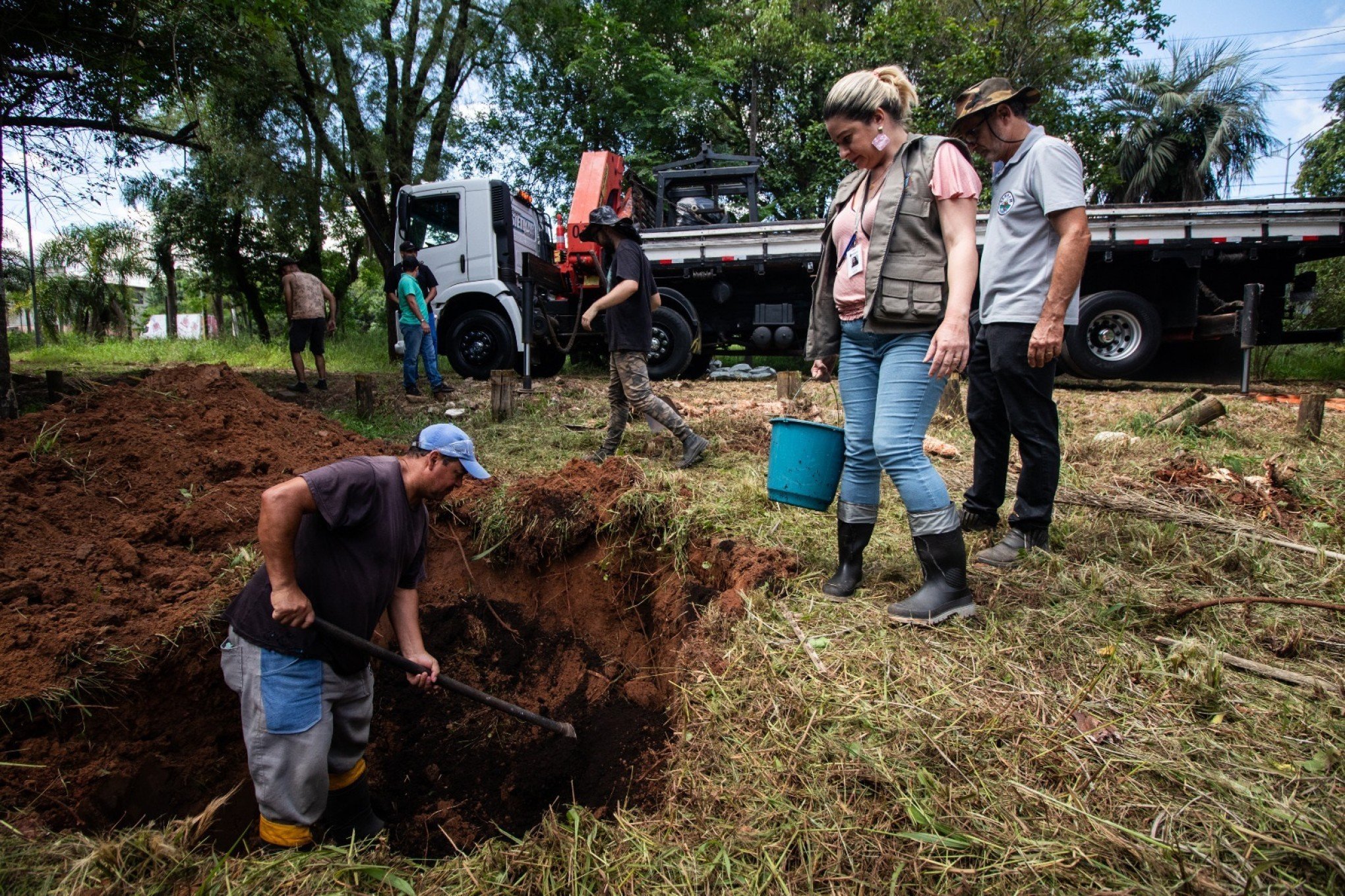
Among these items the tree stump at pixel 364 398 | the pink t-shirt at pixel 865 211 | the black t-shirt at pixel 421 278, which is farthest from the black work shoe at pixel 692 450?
the black t-shirt at pixel 421 278

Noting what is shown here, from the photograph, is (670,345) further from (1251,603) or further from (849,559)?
(1251,603)

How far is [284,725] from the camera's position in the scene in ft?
7.90

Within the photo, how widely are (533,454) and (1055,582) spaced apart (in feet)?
11.9

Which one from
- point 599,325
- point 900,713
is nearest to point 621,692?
point 900,713

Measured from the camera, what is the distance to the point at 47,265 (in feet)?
62.3

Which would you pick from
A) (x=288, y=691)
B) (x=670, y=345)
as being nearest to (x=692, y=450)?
(x=288, y=691)

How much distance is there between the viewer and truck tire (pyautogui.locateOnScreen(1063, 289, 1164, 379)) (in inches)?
317

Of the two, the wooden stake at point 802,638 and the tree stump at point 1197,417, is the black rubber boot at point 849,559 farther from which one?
the tree stump at point 1197,417

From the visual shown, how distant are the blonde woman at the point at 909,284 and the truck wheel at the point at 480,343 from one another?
7.37m

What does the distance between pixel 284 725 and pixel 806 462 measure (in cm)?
213

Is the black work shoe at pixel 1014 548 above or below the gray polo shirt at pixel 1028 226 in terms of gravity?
below

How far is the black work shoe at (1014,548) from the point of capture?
296cm

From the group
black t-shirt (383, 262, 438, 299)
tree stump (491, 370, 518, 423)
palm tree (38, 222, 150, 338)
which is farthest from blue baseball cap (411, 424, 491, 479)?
palm tree (38, 222, 150, 338)

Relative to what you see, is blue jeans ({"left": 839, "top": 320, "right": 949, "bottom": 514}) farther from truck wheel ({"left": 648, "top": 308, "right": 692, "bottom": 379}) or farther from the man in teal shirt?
truck wheel ({"left": 648, "top": 308, "right": 692, "bottom": 379})
